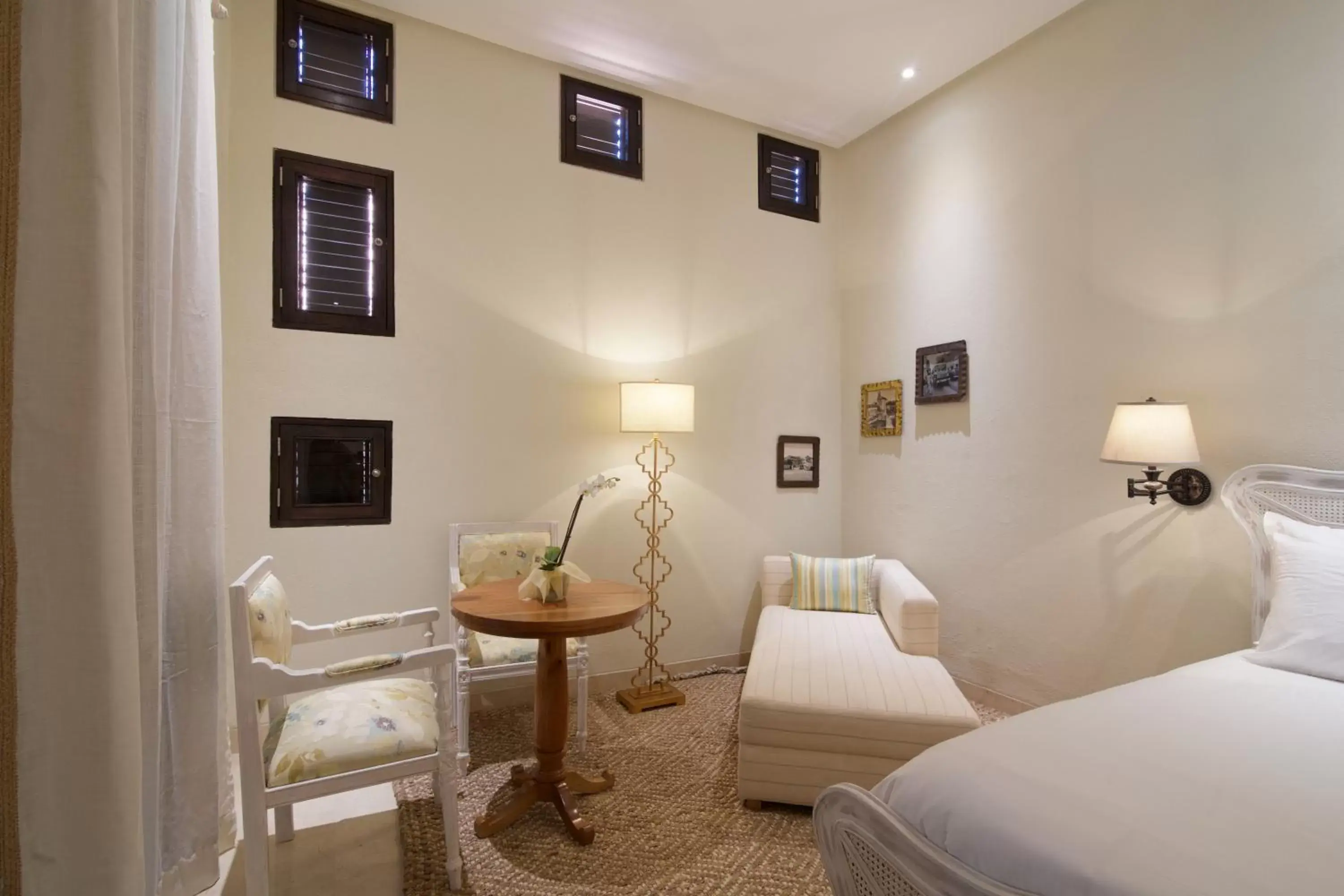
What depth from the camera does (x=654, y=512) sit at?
342 centimetres

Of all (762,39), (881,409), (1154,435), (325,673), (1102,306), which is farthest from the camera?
(881,409)

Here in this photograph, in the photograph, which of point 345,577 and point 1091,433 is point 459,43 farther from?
point 1091,433

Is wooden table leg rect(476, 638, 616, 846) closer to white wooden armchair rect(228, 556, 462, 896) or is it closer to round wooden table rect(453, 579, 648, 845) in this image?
round wooden table rect(453, 579, 648, 845)

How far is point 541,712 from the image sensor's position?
2.21 meters

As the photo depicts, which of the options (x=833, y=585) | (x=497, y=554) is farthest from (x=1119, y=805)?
(x=497, y=554)

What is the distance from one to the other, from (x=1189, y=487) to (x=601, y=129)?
3.29 metres

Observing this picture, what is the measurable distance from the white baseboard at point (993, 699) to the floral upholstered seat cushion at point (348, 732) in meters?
2.38

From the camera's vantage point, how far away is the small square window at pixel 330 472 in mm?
2689

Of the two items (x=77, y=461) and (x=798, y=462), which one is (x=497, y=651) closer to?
(x=77, y=461)

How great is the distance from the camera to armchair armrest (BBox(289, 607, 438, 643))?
2.04 meters

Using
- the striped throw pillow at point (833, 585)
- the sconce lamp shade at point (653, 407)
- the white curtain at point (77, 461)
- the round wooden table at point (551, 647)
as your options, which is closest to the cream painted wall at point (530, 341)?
the sconce lamp shade at point (653, 407)

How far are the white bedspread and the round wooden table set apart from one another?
1022 millimetres

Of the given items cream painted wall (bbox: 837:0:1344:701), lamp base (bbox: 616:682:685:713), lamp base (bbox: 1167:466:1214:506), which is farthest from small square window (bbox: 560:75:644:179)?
lamp base (bbox: 1167:466:1214:506)

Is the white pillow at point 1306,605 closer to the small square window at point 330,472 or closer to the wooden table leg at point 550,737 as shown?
the wooden table leg at point 550,737
